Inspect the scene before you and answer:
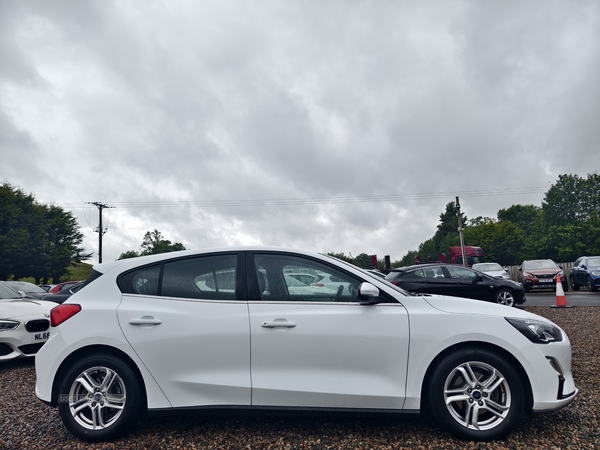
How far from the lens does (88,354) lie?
3.38 meters

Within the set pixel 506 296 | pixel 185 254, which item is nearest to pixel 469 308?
pixel 185 254

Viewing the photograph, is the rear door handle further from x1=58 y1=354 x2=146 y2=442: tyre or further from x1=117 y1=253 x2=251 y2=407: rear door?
x1=58 y1=354 x2=146 y2=442: tyre

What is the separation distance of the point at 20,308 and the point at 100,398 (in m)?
4.34

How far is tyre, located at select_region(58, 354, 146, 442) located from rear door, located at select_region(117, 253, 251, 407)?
214mm

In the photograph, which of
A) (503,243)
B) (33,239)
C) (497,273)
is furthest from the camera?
(503,243)

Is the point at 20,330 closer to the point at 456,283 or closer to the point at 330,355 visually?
the point at 330,355

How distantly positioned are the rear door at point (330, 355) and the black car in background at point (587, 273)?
60.9 feet

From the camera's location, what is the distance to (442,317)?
3230 mm

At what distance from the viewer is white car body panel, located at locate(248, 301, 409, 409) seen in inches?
123

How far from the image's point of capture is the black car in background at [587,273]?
17891mm

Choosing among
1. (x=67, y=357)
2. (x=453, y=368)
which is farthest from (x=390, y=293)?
(x=67, y=357)

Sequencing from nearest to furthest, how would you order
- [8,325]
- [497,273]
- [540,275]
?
1. [8,325]
2. [497,273]
3. [540,275]

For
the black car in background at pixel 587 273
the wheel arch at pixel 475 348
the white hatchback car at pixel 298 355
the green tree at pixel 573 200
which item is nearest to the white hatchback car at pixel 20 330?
the white hatchback car at pixel 298 355

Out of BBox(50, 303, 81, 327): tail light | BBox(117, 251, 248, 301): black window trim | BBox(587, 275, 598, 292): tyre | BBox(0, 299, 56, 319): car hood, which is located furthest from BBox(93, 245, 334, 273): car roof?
BBox(587, 275, 598, 292): tyre
